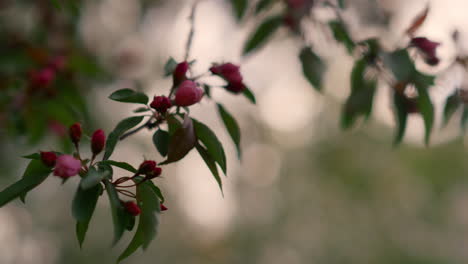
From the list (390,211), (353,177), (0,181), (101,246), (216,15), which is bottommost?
(390,211)

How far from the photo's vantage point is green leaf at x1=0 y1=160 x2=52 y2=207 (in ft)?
2.34

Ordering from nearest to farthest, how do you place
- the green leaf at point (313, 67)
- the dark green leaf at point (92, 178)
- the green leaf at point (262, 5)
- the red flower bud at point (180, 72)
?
1. the dark green leaf at point (92, 178)
2. the red flower bud at point (180, 72)
3. the green leaf at point (313, 67)
4. the green leaf at point (262, 5)

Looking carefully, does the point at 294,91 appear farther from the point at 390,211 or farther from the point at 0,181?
the point at 0,181

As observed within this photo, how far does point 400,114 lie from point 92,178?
0.73 metres

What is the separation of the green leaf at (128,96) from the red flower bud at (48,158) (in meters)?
0.13

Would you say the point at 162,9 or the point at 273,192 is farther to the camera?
the point at 273,192

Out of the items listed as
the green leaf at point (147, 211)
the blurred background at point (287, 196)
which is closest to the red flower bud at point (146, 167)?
the green leaf at point (147, 211)

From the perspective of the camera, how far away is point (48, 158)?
0.73m

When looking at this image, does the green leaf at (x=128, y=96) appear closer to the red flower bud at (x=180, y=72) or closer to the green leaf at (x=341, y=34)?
the red flower bud at (x=180, y=72)

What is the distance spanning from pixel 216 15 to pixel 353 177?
2892 mm

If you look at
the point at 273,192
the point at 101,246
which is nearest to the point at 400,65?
the point at 101,246

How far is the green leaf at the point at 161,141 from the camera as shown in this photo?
0.82 m

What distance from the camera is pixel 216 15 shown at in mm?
4211

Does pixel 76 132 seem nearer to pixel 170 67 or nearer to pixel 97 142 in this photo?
pixel 97 142
